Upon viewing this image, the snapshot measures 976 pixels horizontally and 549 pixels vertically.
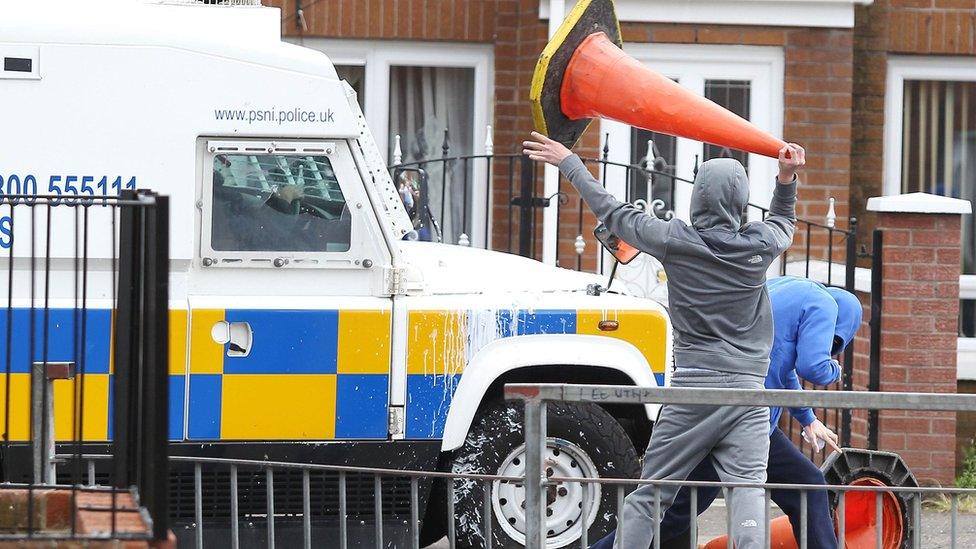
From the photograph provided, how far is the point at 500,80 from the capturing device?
34.6ft

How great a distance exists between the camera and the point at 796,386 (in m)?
5.75

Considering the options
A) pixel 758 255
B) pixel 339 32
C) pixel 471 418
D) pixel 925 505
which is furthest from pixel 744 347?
pixel 339 32

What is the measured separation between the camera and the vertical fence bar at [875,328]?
28.4 ft

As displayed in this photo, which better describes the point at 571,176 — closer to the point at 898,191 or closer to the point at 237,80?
the point at 237,80

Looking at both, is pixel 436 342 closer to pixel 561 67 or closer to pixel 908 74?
pixel 561 67

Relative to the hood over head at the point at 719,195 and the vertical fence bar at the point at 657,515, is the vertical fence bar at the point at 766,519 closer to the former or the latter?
the vertical fence bar at the point at 657,515

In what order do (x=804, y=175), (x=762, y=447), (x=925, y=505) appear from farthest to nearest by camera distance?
(x=804, y=175) → (x=925, y=505) → (x=762, y=447)

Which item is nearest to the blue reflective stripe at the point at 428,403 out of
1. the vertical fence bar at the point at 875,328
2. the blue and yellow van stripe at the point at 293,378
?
the blue and yellow van stripe at the point at 293,378

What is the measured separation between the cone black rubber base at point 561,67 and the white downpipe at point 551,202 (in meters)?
3.23

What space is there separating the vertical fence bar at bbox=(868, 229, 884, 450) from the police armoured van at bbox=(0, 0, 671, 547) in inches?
104

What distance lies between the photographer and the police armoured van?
5.93 meters

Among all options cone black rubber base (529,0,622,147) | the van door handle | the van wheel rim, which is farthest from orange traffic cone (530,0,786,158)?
the van door handle

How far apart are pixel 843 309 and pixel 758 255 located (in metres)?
0.86

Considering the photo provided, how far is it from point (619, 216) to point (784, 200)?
62 centimetres
